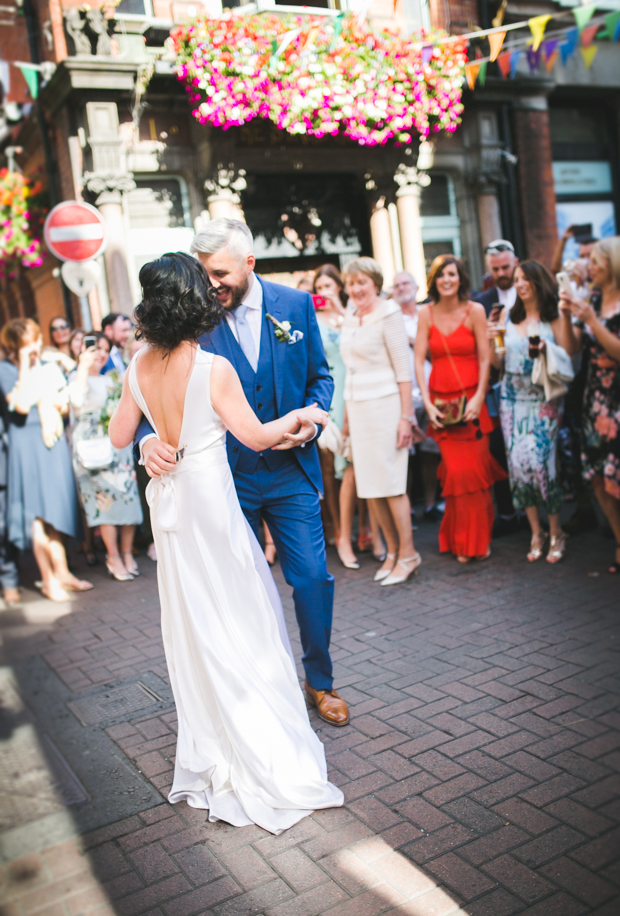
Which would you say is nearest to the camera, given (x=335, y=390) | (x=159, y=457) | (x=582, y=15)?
(x=159, y=457)

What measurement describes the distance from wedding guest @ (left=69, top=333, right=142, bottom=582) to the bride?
143 inches

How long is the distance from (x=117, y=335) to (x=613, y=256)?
4.40 metres

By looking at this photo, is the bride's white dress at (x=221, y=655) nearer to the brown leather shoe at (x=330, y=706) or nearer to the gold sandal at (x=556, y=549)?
the brown leather shoe at (x=330, y=706)

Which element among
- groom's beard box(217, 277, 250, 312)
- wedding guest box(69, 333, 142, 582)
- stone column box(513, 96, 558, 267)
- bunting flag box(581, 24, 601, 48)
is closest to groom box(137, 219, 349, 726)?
groom's beard box(217, 277, 250, 312)

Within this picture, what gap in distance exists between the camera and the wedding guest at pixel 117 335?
722cm

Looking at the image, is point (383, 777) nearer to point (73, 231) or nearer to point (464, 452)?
point (464, 452)

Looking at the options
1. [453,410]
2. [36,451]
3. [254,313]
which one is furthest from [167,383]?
[36,451]

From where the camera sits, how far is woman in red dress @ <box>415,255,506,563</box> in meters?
5.80

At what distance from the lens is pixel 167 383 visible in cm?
289

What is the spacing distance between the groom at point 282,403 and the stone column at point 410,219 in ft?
30.0

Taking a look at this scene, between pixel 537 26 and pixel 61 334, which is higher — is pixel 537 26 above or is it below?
above

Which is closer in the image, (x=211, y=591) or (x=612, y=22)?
(x=211, y=591)

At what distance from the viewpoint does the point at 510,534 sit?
22.1 feet

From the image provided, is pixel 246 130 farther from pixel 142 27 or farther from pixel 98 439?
pixel 98 439
